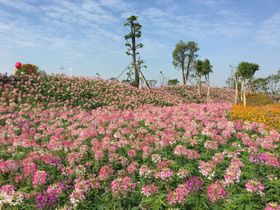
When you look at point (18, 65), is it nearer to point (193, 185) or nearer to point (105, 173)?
point (105, 173)

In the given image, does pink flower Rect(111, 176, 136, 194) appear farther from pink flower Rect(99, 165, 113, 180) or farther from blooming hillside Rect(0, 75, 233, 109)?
blooming hillside Rect(0, 75, 233, 109)

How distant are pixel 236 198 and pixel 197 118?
589 centimetres

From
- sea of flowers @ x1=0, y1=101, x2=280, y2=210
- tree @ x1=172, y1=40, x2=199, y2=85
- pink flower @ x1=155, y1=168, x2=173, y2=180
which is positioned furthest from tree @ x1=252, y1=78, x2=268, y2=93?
pink flower @ x1=155, y1=168, x2=173, y2=180

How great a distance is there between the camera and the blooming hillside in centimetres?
1695

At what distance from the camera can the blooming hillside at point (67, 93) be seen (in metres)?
17.0

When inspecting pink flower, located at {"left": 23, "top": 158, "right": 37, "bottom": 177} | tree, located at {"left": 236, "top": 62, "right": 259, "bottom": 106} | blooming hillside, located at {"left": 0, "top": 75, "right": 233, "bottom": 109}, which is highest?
tree, located at {"left": 236, "top": 62, "right": 259, "bottom": 106}

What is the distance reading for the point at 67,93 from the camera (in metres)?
18.9

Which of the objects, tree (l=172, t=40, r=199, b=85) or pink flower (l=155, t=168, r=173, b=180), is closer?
Answer: pink flower (l=155, t=168, r=173, b=180)

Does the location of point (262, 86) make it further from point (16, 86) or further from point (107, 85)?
point (16, 86)

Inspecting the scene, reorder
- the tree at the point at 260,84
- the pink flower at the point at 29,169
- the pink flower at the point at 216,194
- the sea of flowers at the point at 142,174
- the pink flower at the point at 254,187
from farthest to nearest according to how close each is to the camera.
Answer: the tree at the point at 260,84 → the pink flower at the point at 29,169 → the sea of flowers at the point at 142,174 → the pink flower at the point at 254,187 → the pink flower at the point at 216,194

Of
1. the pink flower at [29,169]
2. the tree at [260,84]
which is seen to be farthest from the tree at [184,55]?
the pink flower at [29,169]

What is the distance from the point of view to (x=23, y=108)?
14141 millimetres

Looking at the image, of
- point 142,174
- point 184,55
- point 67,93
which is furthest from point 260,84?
point 142,174

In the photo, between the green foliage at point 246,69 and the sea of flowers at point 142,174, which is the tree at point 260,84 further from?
the sea of flowers at point 142,174
